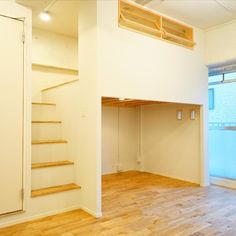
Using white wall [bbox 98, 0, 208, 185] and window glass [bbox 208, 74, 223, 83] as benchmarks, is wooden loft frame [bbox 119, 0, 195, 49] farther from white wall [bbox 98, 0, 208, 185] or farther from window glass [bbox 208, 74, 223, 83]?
window glass [bbox 208, 74, 223, 83]

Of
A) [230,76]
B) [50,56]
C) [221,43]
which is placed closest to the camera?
[221,43]

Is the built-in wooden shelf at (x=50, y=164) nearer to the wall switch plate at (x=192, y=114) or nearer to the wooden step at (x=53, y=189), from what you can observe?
the wooden step at (x=53, y=189)

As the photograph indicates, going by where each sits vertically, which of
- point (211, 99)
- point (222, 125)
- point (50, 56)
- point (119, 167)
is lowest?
point (119, 167)

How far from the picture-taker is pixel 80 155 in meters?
3.20

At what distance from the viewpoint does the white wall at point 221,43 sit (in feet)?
13.0

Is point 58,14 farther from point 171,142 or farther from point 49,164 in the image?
point 171,142

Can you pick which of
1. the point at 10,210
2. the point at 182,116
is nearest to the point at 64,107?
the point at 10,210

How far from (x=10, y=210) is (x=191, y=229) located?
2072 millimetres

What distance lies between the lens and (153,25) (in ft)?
12.0

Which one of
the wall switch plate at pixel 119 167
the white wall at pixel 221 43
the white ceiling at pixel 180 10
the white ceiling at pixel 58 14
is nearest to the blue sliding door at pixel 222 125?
the white wall at pixel 221 43

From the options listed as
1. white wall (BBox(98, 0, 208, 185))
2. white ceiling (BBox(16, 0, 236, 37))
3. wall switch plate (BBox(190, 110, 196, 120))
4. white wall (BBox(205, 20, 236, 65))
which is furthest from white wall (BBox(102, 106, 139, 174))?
white wall (BBox(205, 20, 236, 65))

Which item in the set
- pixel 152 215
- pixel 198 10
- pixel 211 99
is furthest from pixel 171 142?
pixel 198 10

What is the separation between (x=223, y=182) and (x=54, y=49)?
433 cm

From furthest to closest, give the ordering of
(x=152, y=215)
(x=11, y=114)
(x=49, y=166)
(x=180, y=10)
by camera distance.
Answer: (x=180, y=10), (x=49, y=166), (x=152, y=215), (x=11, y=114)
